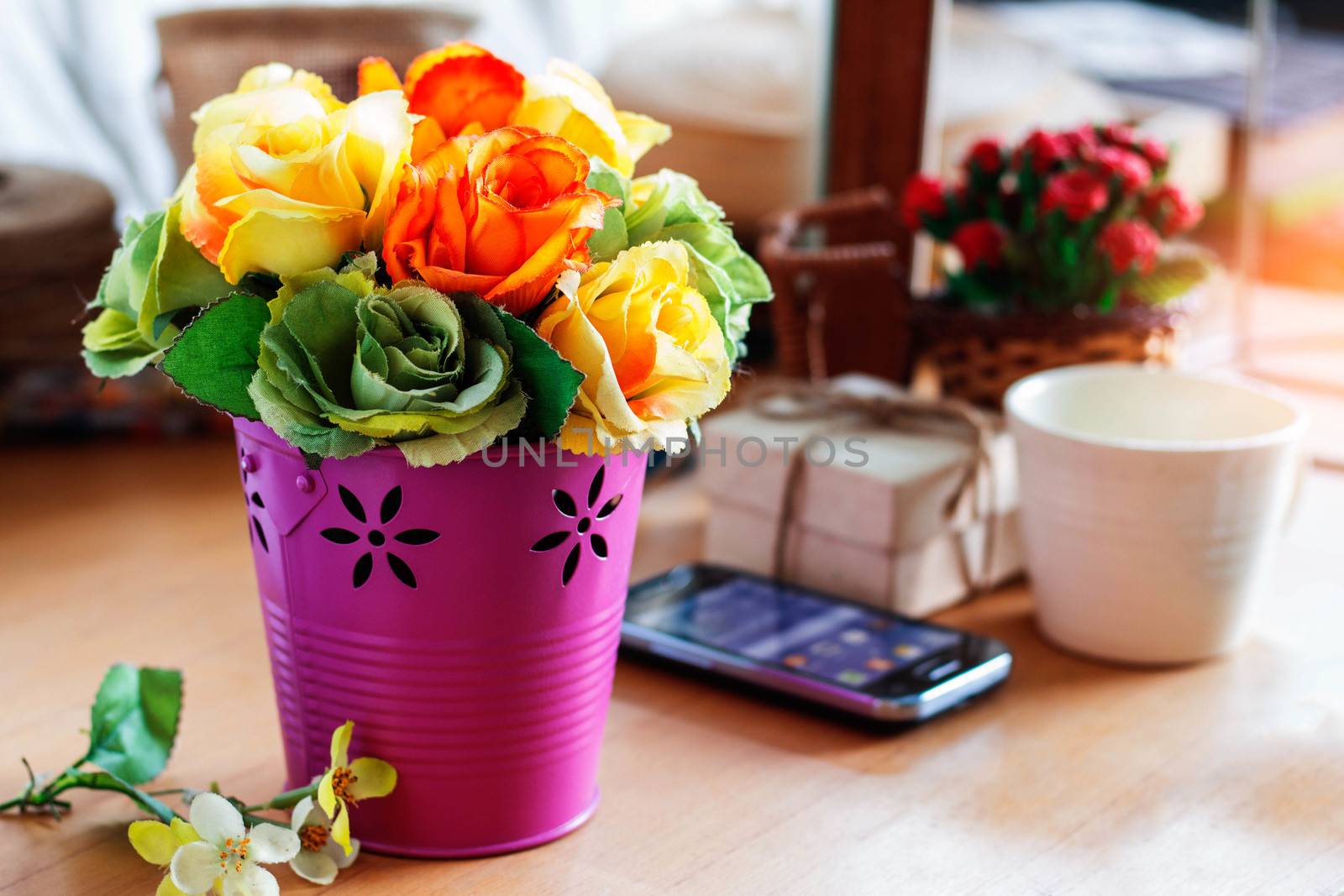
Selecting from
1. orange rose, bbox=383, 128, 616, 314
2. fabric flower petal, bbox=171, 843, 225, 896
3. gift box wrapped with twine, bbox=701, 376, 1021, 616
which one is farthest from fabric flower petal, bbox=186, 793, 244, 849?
gift box wrapped with twine, bbox=701, 376, 1021, 616

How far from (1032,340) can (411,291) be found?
21.3 inches

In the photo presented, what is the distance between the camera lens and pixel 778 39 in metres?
1.42

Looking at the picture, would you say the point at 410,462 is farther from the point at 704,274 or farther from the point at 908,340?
the point at 908,340

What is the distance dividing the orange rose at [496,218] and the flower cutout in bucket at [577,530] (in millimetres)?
80

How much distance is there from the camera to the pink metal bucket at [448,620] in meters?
0.57

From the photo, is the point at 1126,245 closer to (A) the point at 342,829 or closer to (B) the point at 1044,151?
(B) the point at 1044,151

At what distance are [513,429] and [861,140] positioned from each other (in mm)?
775

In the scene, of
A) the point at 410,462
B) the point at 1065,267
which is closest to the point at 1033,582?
the point at 1065,267

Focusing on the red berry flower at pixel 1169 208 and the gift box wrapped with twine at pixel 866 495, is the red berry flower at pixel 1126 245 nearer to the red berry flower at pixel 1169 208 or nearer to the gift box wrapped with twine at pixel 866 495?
the red berry flower at pixel 1169 208

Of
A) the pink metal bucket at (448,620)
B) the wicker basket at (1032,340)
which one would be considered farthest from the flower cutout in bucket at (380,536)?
the wicker basket at (1032,340)

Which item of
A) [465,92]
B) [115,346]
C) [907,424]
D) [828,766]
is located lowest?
[828,766]

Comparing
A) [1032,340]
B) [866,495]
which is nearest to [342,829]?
[866,495]

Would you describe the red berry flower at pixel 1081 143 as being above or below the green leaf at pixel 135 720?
above

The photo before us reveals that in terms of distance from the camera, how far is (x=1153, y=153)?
3.18ft
